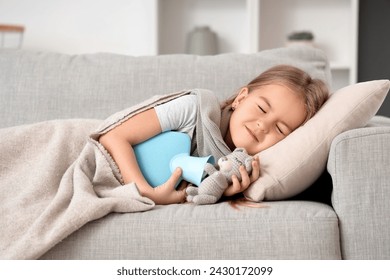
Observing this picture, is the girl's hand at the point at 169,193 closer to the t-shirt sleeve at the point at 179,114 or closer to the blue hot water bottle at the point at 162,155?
the blue hot water bottle at the point at 162,155

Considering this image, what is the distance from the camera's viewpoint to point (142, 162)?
167cm

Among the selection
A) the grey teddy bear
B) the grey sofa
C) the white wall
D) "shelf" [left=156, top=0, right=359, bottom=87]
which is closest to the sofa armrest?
the grey sofa

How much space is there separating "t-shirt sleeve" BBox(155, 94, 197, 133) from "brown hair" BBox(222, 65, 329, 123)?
0.14 meters

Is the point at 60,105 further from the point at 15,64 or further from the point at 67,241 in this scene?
the point at 67,241

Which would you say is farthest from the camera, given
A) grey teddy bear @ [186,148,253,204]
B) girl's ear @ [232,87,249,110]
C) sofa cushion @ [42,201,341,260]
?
girl's ear @ [232,87,249,110]

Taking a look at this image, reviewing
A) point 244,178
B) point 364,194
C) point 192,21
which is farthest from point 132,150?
point 192,21

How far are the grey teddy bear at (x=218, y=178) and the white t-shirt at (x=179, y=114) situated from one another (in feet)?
0.66

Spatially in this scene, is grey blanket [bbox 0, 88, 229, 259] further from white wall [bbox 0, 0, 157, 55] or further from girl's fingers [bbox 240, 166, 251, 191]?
white wall [bbox 0, 0, 157, 55]

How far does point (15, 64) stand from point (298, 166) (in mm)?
1055

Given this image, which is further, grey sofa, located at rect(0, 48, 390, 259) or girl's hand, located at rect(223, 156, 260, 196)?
girl's hand, located at rect(223, 156, 260, 196)

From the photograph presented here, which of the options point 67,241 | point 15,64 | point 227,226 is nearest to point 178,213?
point 227,226

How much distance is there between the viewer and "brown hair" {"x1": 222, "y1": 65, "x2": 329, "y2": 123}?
168 cm

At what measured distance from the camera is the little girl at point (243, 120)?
1612mm
